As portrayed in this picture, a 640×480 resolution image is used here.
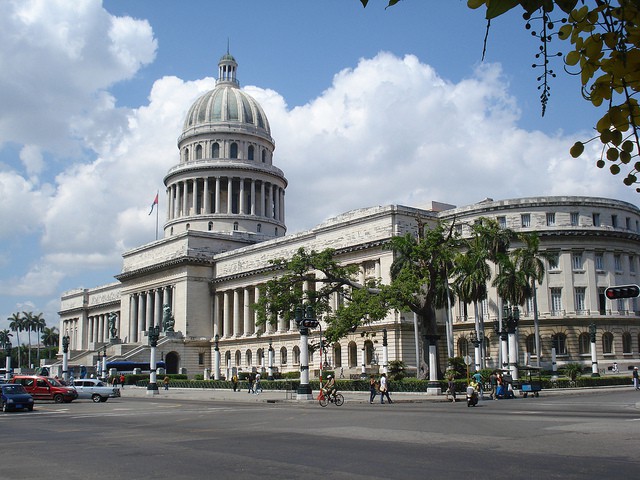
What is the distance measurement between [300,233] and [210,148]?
33469 millimetres

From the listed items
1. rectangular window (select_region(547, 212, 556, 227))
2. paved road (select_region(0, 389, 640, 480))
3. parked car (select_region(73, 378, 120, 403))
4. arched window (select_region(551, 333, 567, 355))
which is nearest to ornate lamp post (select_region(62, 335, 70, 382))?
parked car (select_region(73, 378, 120, 403))

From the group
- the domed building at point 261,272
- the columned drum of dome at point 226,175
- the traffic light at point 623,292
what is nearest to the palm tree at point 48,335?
the domed building at point 261,272

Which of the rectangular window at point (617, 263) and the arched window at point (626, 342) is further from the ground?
the rectangular window at point (617, 263)

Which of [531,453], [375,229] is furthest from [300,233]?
[531,453]

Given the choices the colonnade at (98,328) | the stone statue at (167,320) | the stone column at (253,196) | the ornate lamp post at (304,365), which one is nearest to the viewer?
the ornate lamp post at (304,365)

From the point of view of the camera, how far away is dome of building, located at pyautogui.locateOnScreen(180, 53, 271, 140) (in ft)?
380

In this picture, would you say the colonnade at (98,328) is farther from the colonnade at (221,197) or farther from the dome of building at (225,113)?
the dome of building at (225,113)

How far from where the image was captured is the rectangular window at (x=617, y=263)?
74375 millimetres

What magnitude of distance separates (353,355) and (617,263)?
29782mm

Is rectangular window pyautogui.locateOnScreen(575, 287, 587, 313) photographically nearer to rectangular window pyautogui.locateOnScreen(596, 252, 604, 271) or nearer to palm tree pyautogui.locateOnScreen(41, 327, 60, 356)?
rectangular window pyautogui.locateOnScreen(596, 252, 604, 271)

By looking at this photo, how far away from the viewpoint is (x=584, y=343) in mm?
69875

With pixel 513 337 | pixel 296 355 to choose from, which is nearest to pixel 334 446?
pixel 513 337

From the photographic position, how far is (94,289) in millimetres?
134500

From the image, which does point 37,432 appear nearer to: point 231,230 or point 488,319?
point 488,319
